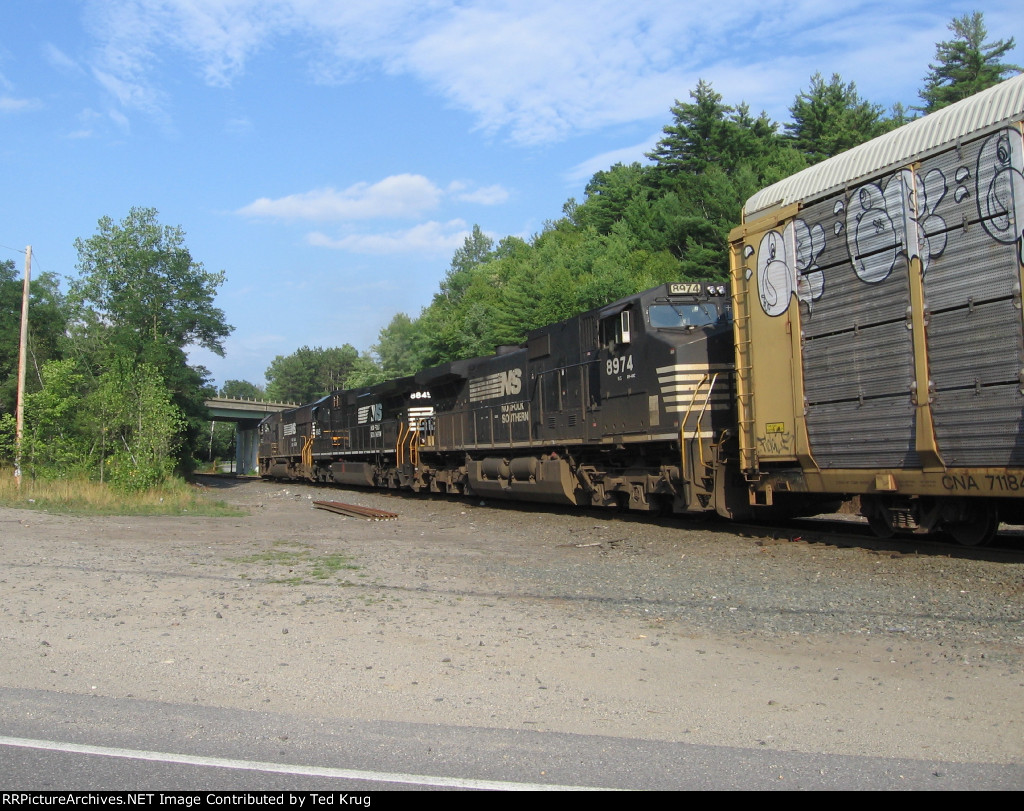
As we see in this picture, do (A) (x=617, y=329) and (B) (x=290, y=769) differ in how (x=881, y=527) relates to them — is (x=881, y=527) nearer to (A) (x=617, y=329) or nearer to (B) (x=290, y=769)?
(A) (x=617, y=329)

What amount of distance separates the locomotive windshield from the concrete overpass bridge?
161 feet

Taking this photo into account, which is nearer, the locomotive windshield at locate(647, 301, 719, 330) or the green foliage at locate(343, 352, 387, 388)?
the locomotive windshield at locate(647, 301, 719, 330)

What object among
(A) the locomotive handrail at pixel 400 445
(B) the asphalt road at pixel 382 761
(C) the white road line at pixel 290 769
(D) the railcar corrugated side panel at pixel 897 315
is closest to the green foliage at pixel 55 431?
(A) the locomotive handrail at pixel 400 445

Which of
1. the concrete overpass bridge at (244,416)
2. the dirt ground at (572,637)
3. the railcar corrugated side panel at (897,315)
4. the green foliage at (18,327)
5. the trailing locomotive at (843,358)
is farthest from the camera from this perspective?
the concrete overpass bridge at (244,416)

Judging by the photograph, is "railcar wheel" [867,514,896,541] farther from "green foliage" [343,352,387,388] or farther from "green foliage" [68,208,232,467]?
"green foliage" [343,352,387,388]

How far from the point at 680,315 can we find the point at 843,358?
423 centimetres

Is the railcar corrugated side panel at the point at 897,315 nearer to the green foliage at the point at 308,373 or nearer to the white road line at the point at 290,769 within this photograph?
the white road line at the point at 290,769

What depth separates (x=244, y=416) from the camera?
72.7 metres

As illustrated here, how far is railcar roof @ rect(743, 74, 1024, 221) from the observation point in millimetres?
7992

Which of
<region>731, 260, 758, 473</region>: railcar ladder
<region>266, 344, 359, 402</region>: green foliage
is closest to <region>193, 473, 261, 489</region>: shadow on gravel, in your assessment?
<region>731, 260, 758, 473</region>: railcar ladder

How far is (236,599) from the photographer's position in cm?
802

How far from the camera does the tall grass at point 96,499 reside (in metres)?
19.2

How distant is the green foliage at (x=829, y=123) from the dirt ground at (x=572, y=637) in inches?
1444

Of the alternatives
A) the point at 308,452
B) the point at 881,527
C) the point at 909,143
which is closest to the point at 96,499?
the point at 308,452
